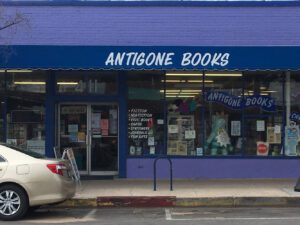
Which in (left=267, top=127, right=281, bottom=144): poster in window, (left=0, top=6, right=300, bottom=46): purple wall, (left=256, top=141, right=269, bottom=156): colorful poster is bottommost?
(left=256, top=141, right=269, bottom=156): colorful poster

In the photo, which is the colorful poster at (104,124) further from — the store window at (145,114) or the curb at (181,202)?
the curb at (181,202)

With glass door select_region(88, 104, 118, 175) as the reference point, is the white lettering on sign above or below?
above

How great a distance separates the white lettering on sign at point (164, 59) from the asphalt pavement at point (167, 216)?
422 centimetres

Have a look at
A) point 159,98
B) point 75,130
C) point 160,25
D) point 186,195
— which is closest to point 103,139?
point 75,130

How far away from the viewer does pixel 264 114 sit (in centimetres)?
1706

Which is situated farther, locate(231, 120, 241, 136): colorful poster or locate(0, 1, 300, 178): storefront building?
locate(231, 120, 241, 136): colorful poster

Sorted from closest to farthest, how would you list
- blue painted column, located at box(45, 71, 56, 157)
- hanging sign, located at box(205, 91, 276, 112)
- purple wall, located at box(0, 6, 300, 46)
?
purple wall, located at box(0, 6, 300, 46), hanging sign, located at box(205, 91, 276, 112), blue painted column, located at box(45, 71, 56, 157)

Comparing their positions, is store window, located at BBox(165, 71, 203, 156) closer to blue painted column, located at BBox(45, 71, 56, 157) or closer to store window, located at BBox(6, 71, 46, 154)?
blue painted column, located at BBox(45, 71, 56, 157)

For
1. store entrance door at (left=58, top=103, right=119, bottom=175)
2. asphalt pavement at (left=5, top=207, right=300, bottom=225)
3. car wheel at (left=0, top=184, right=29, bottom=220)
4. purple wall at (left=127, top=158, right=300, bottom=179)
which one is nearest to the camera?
asphalt pavement at (left=5, top=207, right=300, bottom=225)

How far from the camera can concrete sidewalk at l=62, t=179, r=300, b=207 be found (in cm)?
1315

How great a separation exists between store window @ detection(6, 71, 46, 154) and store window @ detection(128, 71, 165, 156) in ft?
8.59

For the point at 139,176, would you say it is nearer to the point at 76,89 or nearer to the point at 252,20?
the point at 76,89

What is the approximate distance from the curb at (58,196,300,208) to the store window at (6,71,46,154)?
181 inches

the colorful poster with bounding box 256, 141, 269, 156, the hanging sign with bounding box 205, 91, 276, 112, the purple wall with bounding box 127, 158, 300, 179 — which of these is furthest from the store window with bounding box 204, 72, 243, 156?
the colorful poster with bounding box 256, 141, 269, 156
